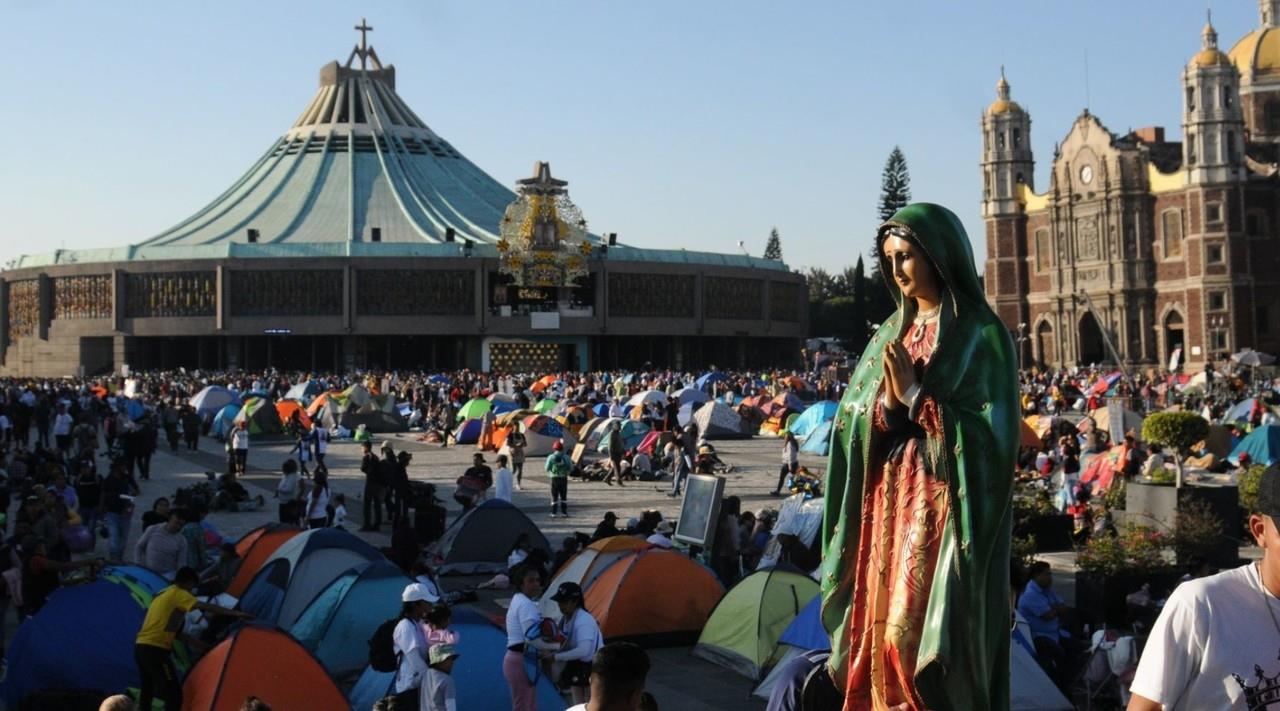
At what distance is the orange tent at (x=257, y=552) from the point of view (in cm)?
1254

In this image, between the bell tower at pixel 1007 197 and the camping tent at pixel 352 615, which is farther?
the bell tower at pixel 1007 197

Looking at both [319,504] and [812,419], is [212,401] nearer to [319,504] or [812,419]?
[812,419]

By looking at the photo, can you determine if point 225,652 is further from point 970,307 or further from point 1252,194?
point 1252,194

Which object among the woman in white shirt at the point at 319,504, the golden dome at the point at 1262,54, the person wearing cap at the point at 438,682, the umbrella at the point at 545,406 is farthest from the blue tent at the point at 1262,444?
the golden dome at the point at 1262,54

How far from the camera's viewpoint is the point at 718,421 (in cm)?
3259

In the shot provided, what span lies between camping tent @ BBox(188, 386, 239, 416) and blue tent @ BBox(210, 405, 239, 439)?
1308mm

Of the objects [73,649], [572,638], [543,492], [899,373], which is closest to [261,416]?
[543,492]

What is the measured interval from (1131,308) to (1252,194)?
21.8 ft

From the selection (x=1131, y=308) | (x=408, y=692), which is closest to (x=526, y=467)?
(x=408, y=692)

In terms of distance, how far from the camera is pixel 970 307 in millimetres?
4461

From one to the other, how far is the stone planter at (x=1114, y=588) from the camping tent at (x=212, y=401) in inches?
1083

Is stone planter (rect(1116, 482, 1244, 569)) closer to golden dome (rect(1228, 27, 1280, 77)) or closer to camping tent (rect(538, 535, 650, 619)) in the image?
camping tent (rect(538, 535, 650, 619))

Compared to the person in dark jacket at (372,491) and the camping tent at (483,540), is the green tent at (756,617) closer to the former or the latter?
the camping tent at (483,540)

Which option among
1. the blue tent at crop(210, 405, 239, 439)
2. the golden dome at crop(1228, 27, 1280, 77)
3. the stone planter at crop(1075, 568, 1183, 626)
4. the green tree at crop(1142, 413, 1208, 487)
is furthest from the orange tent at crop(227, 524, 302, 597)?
the golden dome at crop(1228, 27, 1280, 77)
